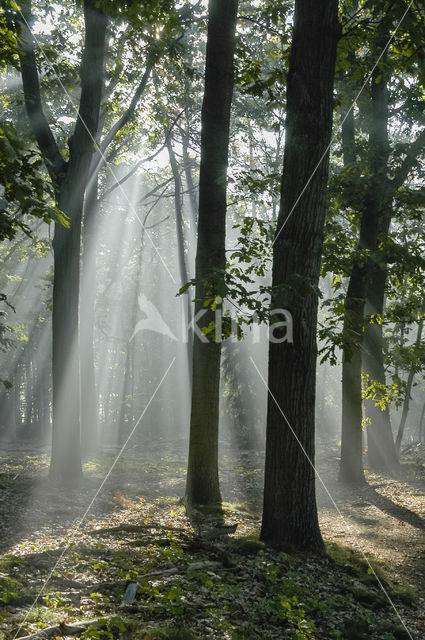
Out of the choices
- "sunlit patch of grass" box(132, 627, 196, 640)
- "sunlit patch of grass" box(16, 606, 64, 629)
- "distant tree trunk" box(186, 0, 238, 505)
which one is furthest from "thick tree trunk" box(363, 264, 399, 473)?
"sunlit patch of grass" box(16, 606, 64, 629)

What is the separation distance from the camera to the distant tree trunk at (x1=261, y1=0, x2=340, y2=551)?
6.04 metres

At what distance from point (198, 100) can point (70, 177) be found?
12.9 meters

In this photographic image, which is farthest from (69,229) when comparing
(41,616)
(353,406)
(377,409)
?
(377,409)

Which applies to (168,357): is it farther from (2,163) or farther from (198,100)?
(2,163)

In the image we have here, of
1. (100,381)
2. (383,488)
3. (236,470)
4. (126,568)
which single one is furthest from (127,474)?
(100,381)

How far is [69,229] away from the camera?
10703 mm

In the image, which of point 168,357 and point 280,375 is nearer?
point 280,375

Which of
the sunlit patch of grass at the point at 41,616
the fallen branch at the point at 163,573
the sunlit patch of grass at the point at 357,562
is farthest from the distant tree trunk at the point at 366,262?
the sunlit patch of grass at the point at 41,616

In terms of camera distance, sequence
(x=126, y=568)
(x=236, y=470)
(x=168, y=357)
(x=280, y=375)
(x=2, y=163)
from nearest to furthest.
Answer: (x=2, y=163), (x=126, y=568), (x=280, y=375), (x=236, y=470), (x=168, y=357)

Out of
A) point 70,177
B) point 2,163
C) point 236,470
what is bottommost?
point 236,470

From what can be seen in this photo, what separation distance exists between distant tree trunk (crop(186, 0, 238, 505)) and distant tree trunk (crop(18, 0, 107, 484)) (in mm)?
3003

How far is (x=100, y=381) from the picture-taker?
41625 millimetres

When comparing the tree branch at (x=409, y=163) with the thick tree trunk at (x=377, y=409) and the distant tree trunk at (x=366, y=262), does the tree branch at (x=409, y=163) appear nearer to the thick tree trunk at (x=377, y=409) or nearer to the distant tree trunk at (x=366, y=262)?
the distant tree trunk at (x=366, y=262)

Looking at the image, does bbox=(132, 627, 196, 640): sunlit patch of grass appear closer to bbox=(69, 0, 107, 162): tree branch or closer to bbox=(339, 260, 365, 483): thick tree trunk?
bbox=(69, 0, 107, 162): tree branch
